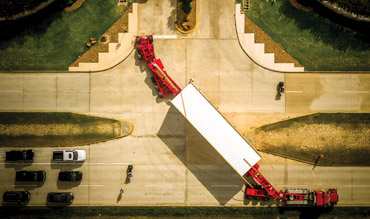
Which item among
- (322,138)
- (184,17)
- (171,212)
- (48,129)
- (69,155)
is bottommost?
(171,212)

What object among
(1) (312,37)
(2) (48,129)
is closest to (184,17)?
(1) (312,37)

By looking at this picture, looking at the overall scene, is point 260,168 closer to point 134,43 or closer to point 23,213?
point 134,43

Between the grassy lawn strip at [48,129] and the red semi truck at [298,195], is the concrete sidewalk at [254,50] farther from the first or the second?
the grassy lawn strip at [48,129]

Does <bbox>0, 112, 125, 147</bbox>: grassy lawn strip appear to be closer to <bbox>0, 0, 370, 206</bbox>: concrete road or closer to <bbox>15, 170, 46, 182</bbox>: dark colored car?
<bbox>0, 0, 370, 206</bbox>: concrete road

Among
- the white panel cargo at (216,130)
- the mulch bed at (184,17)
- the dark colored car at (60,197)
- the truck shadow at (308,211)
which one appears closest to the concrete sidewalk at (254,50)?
the mulch bed at (184,17)

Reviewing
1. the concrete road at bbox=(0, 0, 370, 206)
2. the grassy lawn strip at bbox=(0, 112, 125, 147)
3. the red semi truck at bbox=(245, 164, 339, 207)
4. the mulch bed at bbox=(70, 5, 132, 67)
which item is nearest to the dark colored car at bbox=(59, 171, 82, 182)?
the concrete road at bbox=(0, 0, 370, 206)

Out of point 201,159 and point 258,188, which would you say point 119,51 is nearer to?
point 201,159
